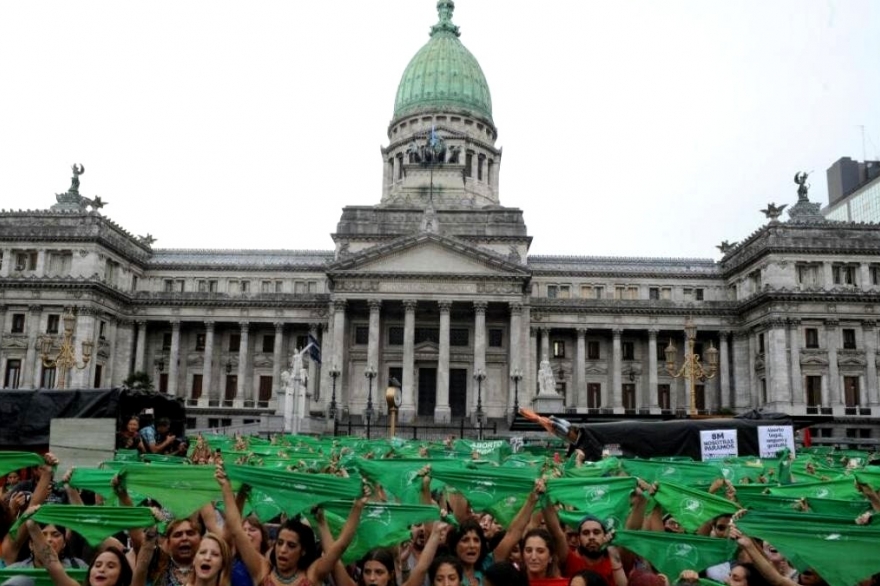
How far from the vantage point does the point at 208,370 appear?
7244 centimetres

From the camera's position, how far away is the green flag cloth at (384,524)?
923 centimetres

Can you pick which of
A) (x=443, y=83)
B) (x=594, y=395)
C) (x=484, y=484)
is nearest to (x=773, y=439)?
(x=484, y=484)

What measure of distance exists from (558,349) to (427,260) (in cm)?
1608

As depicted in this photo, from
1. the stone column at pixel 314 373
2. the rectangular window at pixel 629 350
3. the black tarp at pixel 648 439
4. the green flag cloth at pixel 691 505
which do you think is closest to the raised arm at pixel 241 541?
the green flag cloth at pixel 691 505

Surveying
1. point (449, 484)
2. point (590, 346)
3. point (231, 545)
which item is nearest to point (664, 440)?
point (449, 484)

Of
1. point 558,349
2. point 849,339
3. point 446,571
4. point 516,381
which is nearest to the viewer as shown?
point 446,571

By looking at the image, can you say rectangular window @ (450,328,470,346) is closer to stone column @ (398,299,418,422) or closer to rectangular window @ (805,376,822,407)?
stone column @ (398,299,418,422)

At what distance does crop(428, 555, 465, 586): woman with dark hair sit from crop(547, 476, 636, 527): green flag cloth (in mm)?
3756

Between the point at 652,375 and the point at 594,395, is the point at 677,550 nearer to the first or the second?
the point at 652,375

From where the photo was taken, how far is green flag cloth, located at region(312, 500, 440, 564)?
923 cm

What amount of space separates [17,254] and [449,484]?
6846 centimetres

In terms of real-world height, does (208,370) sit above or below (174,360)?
below

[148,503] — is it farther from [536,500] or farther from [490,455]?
[490,455]

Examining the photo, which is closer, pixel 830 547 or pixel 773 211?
pixel 830 547
